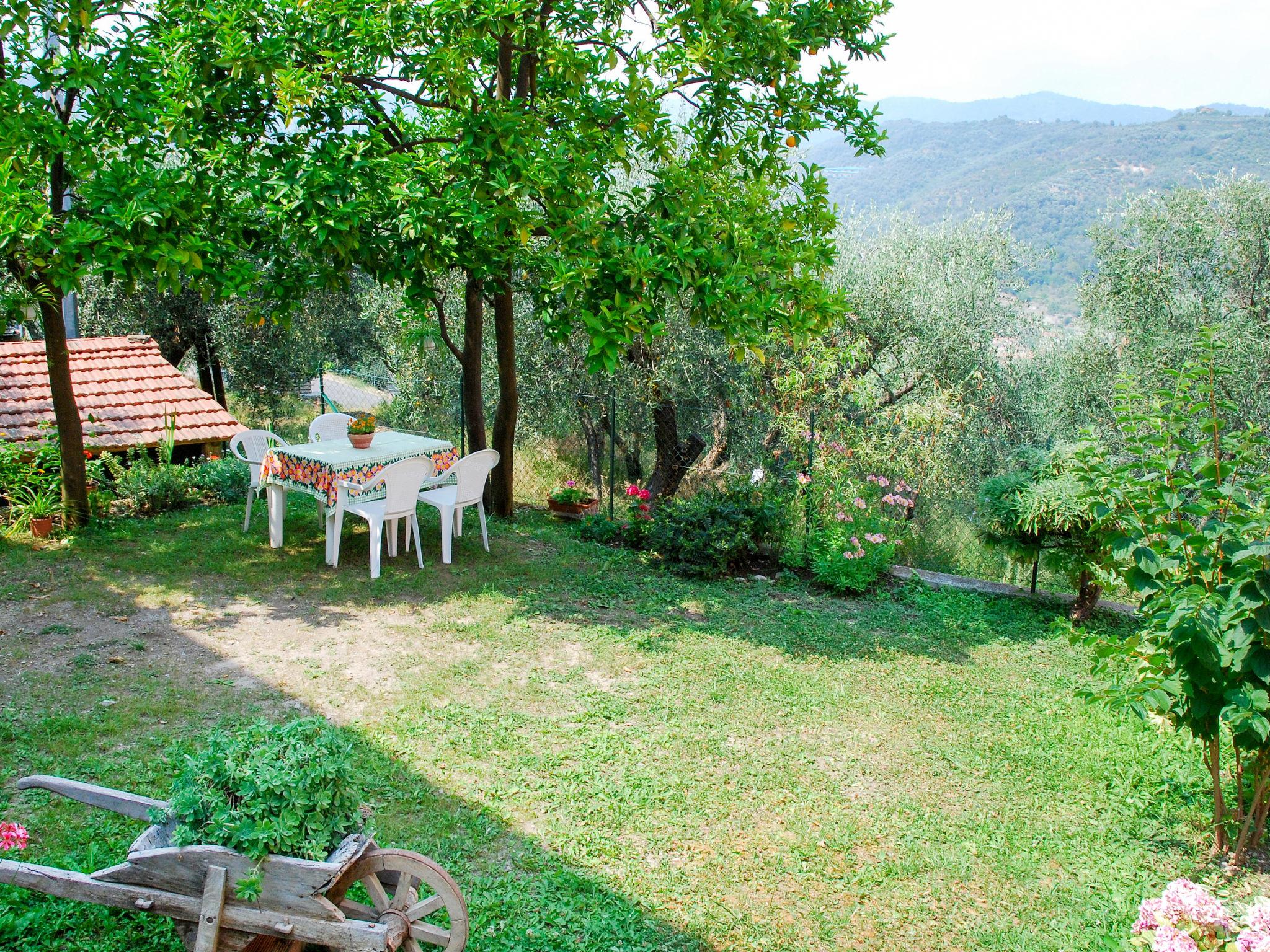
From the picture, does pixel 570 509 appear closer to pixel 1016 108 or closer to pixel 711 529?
pixel 711 529

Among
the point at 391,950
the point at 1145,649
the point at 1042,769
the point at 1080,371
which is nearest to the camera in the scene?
the point at 391,950

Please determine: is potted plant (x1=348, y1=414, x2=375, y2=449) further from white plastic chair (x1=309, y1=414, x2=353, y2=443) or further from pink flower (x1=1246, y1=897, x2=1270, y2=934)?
pink flower (x1=1246, y1=897, x2=1270, y2=934)

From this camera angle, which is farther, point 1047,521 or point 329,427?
point 329,427

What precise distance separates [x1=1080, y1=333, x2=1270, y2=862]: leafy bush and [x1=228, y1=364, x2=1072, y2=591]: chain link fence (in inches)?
154

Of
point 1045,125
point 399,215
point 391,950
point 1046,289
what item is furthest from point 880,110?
point 1045,125

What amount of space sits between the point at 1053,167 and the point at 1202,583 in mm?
32954

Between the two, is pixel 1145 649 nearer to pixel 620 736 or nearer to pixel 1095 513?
pixel 1095 513

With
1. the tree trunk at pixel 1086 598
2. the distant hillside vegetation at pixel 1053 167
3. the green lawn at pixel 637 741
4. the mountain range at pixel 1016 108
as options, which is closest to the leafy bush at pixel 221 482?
the green lawn at pixel 637 741

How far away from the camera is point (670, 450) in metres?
10.6

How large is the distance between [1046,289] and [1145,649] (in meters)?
13.6

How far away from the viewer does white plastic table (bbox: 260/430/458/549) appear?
22.2 ft

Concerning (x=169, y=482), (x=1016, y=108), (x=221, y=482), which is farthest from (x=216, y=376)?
(x=1016, y=108)

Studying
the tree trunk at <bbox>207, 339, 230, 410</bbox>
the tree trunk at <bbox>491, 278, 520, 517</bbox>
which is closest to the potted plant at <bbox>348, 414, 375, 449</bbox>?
the tree trunk at <bbox>491, 278, 520, 517</bbox>

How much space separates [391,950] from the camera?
236 cm
